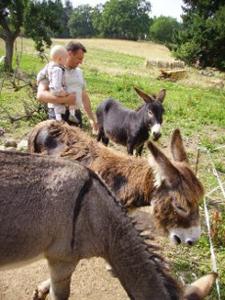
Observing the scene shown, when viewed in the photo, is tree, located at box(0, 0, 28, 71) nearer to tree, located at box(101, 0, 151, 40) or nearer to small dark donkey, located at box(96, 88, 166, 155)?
small dark donkey, located at box(96, 88, 166, 155)

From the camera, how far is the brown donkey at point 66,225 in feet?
9.66

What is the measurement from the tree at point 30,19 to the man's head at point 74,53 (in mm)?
12925

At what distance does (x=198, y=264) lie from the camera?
191 inches

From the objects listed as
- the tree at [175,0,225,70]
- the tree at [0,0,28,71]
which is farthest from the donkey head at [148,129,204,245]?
the tree at [0,0,28,71]

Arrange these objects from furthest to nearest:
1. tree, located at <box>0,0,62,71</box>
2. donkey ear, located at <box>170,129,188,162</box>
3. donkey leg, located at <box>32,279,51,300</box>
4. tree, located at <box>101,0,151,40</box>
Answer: tree, located at <box>101,0,151,40</box> → tree, located at <box>0,0,62,71</box> → donkey ear, located at <box>170,129,188,162</box> → donkey leg, located at <box>32,279,51,300</box>

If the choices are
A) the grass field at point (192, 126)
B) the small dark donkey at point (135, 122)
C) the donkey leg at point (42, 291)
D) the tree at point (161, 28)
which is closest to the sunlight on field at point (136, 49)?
Answer: the grass field at point (192, 126)

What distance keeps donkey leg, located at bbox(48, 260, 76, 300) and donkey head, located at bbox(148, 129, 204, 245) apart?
101 cm

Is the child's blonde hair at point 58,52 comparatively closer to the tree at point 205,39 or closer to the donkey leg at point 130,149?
the donkey leg at point 130,149

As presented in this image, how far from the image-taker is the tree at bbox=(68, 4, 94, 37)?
10270 cm

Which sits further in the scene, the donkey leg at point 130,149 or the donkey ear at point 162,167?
the donkey leg at point 130,149

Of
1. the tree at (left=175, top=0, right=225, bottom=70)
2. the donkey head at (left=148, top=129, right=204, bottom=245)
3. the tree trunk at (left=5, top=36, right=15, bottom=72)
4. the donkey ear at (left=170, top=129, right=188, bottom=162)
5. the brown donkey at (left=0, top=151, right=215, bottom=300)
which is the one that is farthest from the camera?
the tree trunk at (left=5, top=36, right=15, bottom=72)

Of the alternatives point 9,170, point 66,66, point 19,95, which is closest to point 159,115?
point 66,66

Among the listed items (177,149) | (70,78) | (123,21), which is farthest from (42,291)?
(123,21)

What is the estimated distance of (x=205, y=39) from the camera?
1689 centimetres
